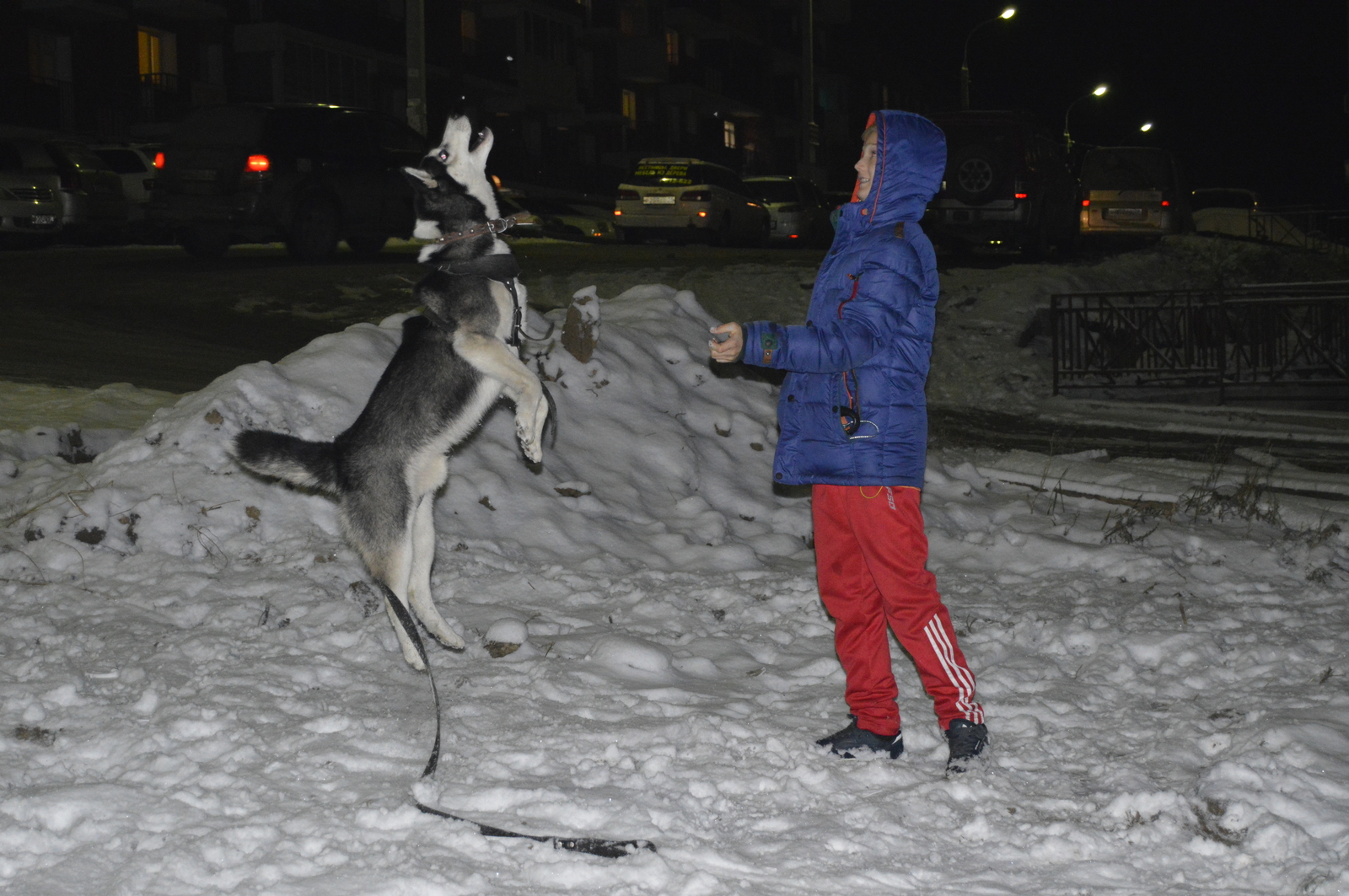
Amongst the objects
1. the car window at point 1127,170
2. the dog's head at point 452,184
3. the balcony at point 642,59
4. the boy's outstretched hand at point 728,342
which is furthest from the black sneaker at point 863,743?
the balcony at point 642,59

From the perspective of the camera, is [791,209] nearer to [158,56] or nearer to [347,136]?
[347,136]

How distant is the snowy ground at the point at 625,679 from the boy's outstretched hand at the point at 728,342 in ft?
4.27

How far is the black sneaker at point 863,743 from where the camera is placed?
3.84 meters

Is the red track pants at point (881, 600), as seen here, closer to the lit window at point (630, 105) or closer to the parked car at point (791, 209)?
the parked car at point (791, 209)

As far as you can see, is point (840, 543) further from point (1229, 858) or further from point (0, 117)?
point (0, 117)

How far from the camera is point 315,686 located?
4.40 m

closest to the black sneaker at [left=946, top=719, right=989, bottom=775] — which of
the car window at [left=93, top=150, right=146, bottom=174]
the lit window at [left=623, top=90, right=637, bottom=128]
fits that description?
the car window at [left=93, top=150, right=146, bottom=174]

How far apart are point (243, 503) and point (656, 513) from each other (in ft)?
7.55

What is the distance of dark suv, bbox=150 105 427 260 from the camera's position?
14.7 m

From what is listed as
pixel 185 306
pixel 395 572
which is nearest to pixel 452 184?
pixel 395 572

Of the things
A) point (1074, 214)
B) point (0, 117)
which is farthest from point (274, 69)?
point (1074, 214)

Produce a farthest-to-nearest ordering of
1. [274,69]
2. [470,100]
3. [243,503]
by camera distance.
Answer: [470,100] < [274,69] < [243,503]

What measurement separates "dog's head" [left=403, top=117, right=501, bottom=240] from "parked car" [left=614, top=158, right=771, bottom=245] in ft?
60.2

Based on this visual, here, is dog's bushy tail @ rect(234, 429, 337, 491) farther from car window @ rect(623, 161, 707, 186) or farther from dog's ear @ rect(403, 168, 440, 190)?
car window @ rect(623, 161, 707, 186)
